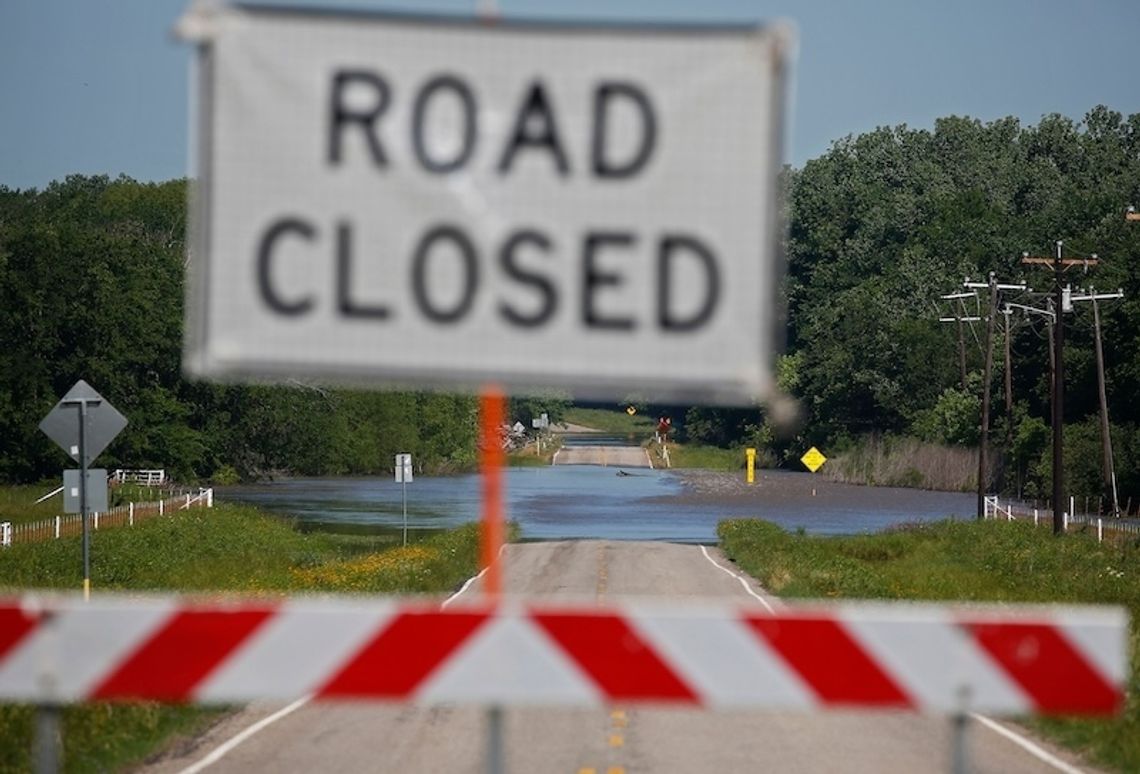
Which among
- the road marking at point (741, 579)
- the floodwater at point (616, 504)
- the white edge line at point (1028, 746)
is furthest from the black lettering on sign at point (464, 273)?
the floodwater at point (616, 504)

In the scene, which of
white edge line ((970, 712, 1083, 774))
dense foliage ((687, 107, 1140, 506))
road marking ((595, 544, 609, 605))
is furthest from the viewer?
dense foliage ((687, 107, 1140, 506))

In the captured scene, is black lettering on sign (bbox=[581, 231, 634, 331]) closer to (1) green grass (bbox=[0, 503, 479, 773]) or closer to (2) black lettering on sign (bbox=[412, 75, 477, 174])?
(2) black lettering on sign (bbox=[412, 75, 477, 174])

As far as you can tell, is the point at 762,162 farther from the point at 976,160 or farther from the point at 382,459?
the point at 976,160

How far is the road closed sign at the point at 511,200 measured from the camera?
6.16m

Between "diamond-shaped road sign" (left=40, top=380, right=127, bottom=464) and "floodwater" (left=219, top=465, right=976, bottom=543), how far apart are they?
1423 inches

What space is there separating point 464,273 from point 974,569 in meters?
34.1

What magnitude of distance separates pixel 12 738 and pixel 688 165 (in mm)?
8167

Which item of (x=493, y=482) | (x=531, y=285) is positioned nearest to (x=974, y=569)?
(x=493, y=482)

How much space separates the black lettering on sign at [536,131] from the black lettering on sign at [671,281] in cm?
40

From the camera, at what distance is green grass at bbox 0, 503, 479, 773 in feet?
46.4

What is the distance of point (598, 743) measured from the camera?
1531 centimetres

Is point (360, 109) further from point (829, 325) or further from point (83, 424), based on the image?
point (829, 325)

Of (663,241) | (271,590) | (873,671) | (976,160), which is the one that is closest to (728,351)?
(663,241)

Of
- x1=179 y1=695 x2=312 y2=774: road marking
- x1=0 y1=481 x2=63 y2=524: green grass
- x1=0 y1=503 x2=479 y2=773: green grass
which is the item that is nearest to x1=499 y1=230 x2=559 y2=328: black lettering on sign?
x1=179 y1=695 x2=312 y2=774: road marking
